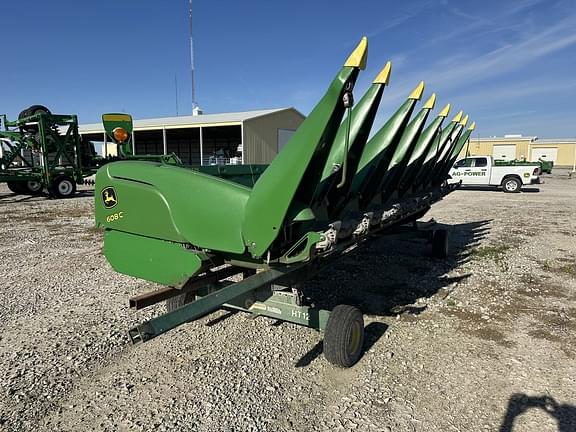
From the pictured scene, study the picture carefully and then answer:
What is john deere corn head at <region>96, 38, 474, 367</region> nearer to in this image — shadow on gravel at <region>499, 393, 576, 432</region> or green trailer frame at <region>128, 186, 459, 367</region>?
green trailer frame at <region>128, 186, 459, 367</region>

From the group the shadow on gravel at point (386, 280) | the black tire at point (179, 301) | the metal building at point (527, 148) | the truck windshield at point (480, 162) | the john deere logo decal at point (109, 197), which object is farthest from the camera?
the metal building at point (527, 148)

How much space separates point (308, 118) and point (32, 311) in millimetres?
3875

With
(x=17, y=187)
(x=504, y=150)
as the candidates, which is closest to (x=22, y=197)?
(x=17, y=187)

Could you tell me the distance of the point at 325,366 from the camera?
→ 10.9 ft

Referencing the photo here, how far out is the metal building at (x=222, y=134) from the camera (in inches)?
916

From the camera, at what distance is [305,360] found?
3416 millimetres

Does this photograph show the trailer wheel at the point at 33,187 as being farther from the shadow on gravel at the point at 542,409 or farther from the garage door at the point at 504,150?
the garage door at the point at 504,150

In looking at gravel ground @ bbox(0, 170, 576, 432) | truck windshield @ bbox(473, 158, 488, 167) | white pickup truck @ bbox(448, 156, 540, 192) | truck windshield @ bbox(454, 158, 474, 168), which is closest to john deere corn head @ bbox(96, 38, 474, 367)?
gravel ground @ bbox(0, 170, 576, 432)

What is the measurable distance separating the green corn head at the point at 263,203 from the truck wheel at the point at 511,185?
1864cm

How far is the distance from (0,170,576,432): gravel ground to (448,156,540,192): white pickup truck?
15669mm

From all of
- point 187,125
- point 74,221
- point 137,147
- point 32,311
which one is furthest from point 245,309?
point 137,147

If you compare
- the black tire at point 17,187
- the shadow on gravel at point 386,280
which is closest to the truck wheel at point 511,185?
the shadow on gravel at point 386,280

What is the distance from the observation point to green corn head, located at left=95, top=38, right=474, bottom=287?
261 centimetres

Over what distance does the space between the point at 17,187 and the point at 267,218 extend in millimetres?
18286
